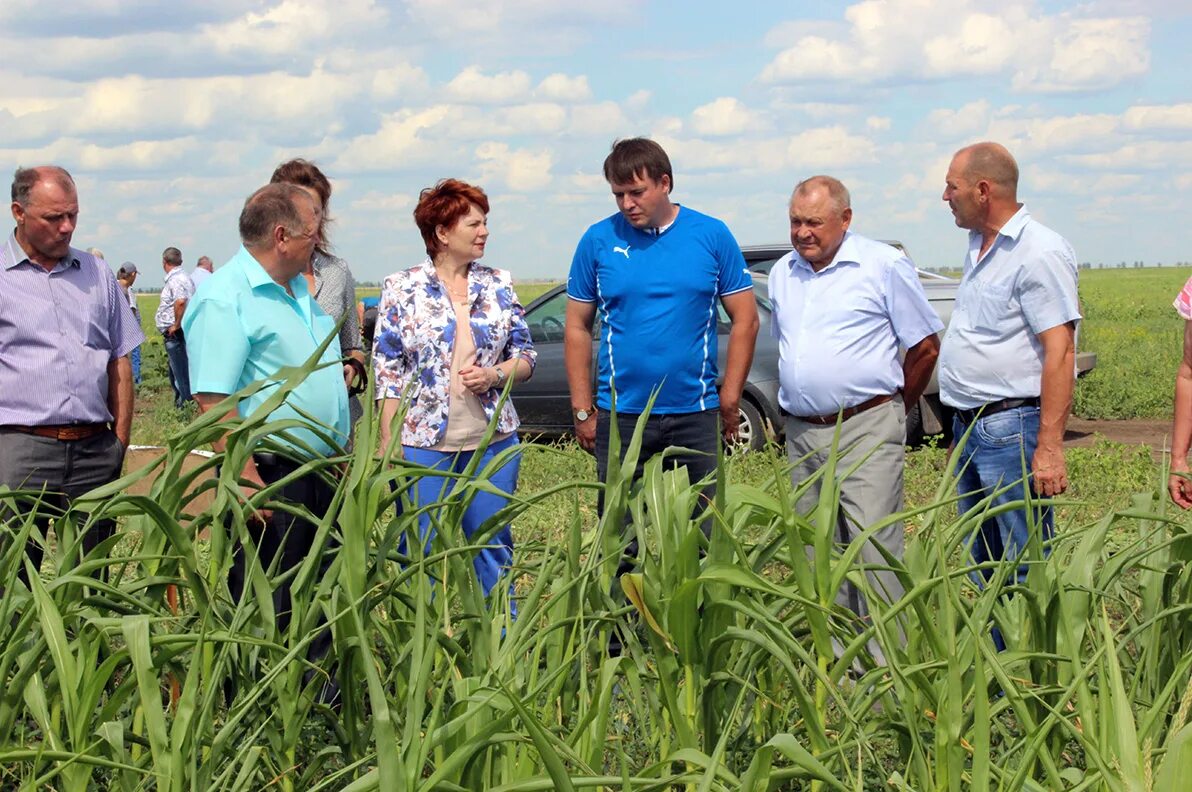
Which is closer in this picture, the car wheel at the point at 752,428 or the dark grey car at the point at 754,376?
the car wheel at the point at 752,428

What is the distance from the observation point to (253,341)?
383 cm

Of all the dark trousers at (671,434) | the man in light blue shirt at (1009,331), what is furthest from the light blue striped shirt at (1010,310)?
the dark trousers at (671,434)

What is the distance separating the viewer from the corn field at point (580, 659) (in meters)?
1.80

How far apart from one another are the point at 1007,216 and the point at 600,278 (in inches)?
54.4

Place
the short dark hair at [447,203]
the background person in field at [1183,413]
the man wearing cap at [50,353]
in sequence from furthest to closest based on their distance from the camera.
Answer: the short dark hair at [447,203]
the man wearing cap at [50,353]
the background person in field at [1183,413]

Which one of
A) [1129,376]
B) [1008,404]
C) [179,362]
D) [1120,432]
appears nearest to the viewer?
[1008,404]

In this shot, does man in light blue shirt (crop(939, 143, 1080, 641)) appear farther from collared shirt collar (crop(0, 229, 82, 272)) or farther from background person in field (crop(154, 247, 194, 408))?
background person in field (crop(154, 247, 194, 408))

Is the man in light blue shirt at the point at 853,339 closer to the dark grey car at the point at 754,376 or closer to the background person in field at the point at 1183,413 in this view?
the background person in field at the point at 1183,413

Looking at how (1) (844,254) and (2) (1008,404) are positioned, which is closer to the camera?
(2) (1008,404)

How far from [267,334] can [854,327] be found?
1.92 metres

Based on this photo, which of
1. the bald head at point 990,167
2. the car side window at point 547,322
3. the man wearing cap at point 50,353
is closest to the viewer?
the man wearing cap at point 50,353

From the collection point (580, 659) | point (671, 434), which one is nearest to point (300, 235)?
point (671, 434)

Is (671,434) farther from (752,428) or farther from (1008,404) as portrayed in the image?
(752,428)

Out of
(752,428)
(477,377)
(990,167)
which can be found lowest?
(752,428)
